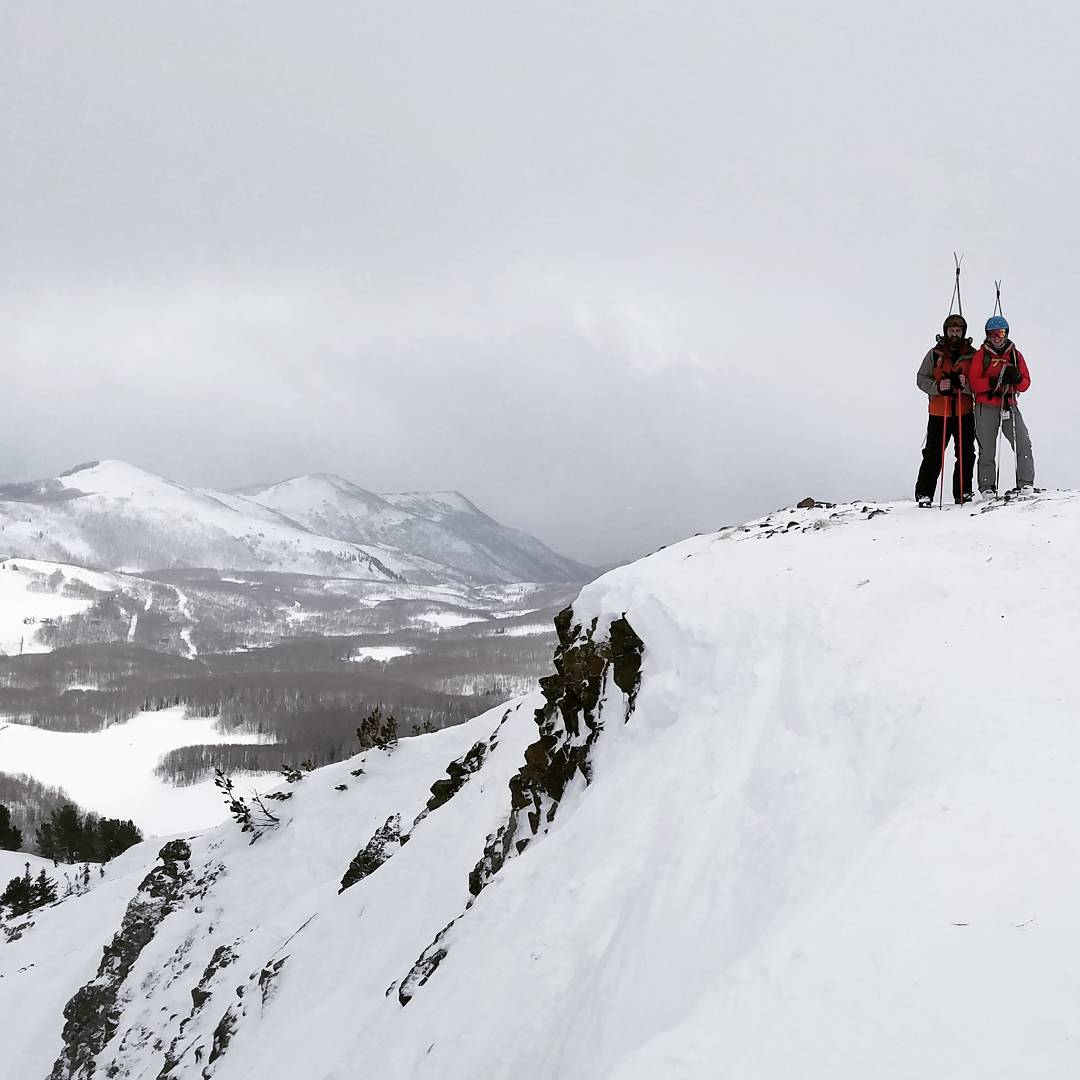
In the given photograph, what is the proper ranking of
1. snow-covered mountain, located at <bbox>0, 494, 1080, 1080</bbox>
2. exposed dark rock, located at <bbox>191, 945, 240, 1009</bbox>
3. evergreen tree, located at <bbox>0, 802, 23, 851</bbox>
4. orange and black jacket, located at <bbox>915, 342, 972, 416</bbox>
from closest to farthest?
snow-covered mountain, located at <bbox>0, 494, 1080, 1080</bbox> → orange and black jacket, located at <bbox>915, 342, 972, 416</bbox> → exposed dark rock, located at <bbox>191, 945, 240, 1009</bbox> → evergreen tree, located at <bbox>0, 802, 23, 851</bbox>

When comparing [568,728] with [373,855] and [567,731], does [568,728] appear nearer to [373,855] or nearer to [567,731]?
[567,731]

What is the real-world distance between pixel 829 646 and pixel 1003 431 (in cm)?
880

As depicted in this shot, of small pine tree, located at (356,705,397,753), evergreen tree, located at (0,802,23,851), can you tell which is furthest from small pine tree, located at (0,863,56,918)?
small pine tree, located at (356,705,397,753)

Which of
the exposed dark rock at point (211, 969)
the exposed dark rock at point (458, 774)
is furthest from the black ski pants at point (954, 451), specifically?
the exposed dark rock at point (211, 969)

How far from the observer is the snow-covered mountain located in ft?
15.6

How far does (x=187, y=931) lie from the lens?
1011 inches

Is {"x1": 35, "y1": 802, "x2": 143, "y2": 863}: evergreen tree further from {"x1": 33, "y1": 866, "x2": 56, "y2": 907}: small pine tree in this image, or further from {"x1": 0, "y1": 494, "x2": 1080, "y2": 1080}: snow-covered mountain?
{"x1": 0, "y1": 494, "x2": 1080, "y2": 1080}: snow-covered mountain

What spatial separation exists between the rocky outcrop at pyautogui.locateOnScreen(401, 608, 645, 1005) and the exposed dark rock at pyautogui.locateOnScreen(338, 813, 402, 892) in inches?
284

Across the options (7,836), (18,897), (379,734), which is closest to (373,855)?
(379,734)

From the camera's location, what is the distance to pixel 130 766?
156 meters

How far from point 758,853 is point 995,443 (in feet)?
39.8

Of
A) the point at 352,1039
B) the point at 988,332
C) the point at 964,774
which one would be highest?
the point at 988,332

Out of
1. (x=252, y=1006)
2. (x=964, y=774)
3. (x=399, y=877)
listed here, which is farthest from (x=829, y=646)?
(x=252, y=1006)

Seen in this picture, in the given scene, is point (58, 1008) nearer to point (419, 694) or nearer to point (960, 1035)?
point (960, 1035)
